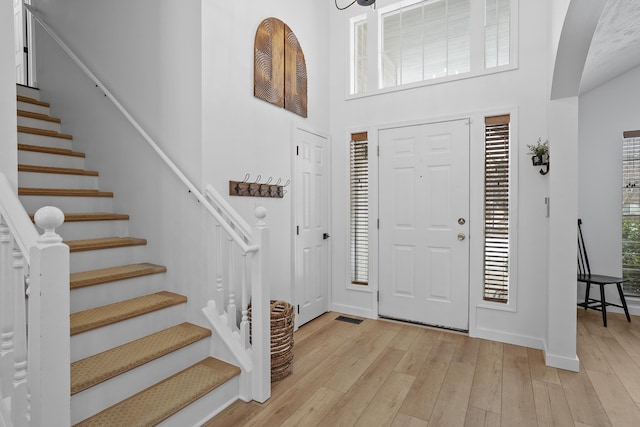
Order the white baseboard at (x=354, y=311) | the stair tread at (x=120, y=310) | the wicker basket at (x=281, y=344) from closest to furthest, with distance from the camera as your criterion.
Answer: the stair tread at (x=120, y=310)
the wicker basket at (x=281, y=344)
the white baseboard at (x=354, y=311)

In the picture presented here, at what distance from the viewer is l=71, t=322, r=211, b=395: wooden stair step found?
5.28ft

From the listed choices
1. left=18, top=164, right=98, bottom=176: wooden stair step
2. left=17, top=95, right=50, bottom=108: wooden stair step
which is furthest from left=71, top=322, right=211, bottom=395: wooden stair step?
left=17, top=95, right=50, bottom=108: wooden stair step

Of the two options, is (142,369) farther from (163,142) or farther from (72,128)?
(72,128)

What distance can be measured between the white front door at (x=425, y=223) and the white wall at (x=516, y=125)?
0.32 feet

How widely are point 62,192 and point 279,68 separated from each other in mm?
1994

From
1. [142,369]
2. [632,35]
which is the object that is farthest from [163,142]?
[632,35]

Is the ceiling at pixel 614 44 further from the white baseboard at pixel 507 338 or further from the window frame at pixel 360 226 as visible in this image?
the white baseboard at pixel 507 338

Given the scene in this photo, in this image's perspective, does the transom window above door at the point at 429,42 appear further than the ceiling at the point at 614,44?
Yes

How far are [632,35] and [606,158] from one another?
1466 mm

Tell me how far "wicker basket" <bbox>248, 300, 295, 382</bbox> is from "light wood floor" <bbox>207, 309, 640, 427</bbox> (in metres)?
0.08

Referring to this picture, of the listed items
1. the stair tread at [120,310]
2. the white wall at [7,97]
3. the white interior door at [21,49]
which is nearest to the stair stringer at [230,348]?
the stair tread at [120,310]

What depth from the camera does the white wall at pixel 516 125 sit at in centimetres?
288

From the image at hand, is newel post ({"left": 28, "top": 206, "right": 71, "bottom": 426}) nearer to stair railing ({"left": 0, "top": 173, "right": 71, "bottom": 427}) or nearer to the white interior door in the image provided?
stair railing ({"left": 0, "top": 173, "right": 71, "bottom": 427})

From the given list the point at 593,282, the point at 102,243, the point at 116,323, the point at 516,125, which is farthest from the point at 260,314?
the point at 593,282
